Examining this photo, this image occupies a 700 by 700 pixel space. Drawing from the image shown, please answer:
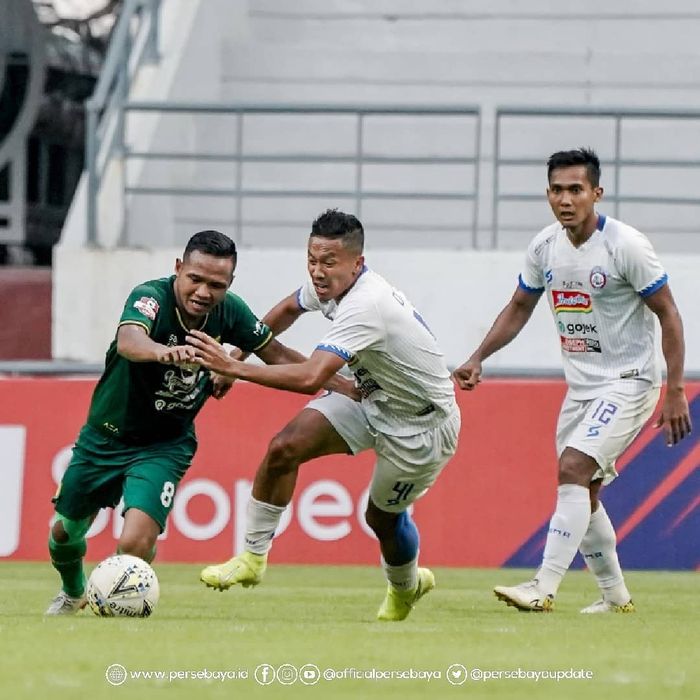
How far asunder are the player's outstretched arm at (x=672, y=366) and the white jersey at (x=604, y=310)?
93mm

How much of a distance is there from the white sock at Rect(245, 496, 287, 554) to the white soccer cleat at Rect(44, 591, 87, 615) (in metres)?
0.80

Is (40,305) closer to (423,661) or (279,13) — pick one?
(279,13)

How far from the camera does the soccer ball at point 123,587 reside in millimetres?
7758

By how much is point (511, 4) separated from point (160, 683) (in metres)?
14.0

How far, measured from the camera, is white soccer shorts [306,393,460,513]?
835 cm

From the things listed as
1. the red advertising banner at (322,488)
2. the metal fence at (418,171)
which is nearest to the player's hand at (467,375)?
the red advertising banner at (322,488)

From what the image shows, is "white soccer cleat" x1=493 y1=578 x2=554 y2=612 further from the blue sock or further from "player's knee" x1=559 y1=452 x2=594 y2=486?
"player's knee" x1=559 y1=452 x2=594 y2=486

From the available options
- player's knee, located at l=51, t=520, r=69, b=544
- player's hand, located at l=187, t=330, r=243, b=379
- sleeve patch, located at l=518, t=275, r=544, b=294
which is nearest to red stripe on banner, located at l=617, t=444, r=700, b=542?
sleeve patch, located at l=518, t=275, r=544, b=294

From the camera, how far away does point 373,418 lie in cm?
838

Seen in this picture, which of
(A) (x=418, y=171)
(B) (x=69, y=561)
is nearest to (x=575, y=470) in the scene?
(B) (x=69, y=561)

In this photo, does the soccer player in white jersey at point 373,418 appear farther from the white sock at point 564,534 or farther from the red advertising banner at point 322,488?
the red advertising banner at point 322,488

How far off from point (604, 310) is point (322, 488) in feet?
12.8

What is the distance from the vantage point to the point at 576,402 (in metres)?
8.99

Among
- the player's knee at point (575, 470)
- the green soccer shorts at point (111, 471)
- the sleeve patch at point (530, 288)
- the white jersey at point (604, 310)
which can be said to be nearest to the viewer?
the green soccer shorts at point (111, 471)
